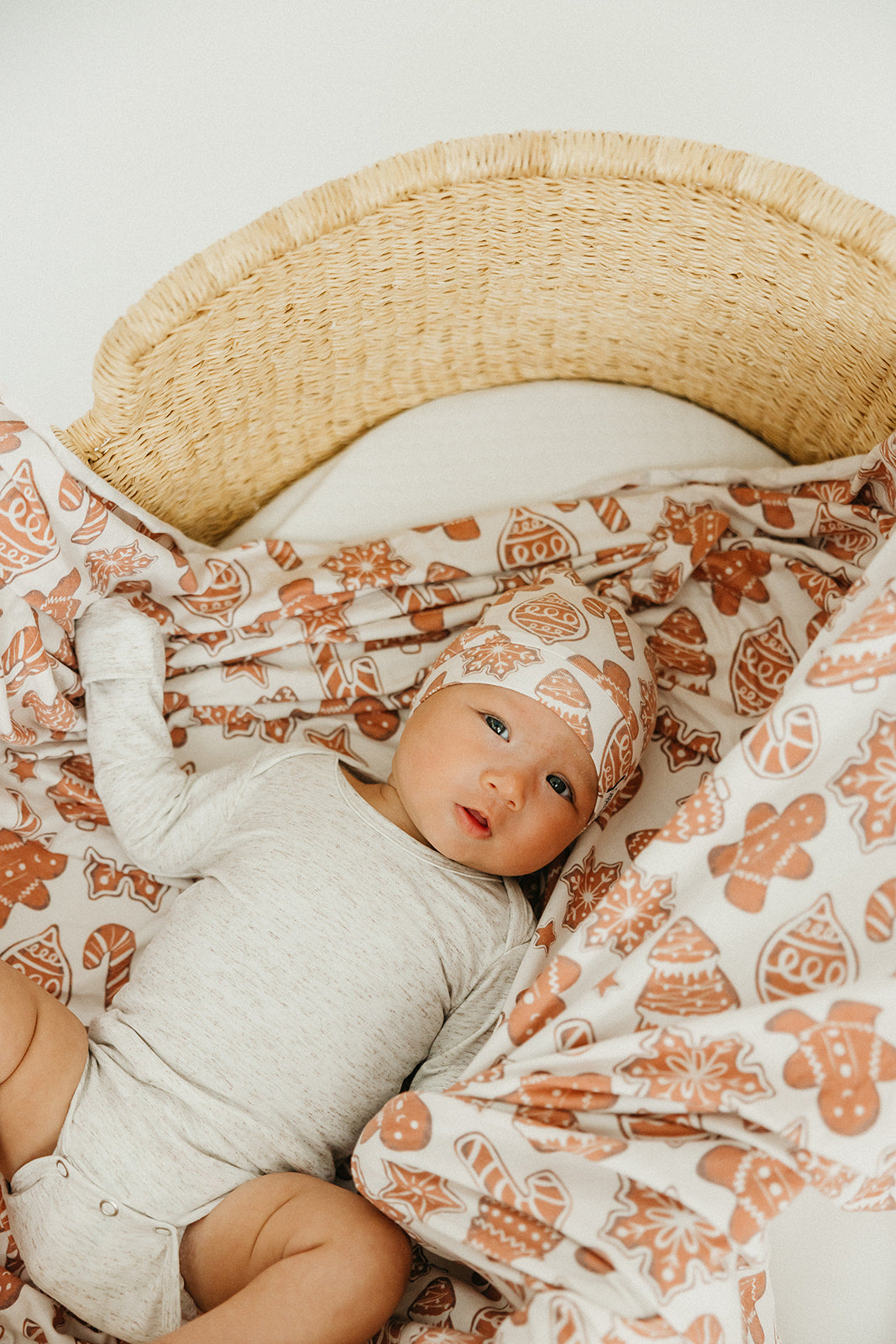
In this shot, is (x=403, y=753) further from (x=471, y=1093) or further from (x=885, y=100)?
(x=885, y=100)

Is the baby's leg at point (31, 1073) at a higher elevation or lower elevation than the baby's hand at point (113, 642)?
lower

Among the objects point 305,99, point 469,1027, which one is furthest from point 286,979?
point 305,99

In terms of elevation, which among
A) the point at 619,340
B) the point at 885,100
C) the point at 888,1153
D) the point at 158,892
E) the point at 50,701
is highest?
the point at 885,100

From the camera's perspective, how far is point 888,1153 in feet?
2.41

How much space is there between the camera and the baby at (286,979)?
973 mm

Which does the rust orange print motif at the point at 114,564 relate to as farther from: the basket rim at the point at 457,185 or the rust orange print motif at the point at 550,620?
the rust orange print motif at the point at 550,620

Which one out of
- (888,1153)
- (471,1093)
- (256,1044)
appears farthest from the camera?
(256,1044)

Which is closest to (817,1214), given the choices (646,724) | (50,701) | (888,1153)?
(888,1153)

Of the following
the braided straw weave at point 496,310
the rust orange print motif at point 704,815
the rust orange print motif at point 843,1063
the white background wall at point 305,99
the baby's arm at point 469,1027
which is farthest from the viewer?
the white background wall at point 305,99

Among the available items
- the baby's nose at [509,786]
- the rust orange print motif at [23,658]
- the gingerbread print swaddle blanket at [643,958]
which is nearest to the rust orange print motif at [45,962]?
the gingerbread print swaddle blanket at [643,958]

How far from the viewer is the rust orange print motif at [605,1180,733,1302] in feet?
2.43

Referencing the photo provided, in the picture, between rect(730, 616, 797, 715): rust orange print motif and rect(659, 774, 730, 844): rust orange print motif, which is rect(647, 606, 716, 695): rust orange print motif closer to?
rect(730, 616, 797, 715): rust orange print motif

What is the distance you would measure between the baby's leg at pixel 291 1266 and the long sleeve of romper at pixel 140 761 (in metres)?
0.36

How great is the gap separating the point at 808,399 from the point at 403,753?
0.69m
